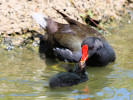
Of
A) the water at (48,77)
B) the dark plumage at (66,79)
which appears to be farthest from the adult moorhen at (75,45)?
the dark plumage at (66,79)

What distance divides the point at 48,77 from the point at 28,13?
9.02ft

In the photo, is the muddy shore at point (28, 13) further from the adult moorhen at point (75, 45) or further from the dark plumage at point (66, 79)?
the dark plumage at point (66, 79)

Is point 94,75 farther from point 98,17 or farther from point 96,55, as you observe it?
point 98,17

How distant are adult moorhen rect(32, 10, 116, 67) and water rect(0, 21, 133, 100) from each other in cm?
17

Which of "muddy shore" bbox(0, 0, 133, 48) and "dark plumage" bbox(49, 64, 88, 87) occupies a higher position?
"muddy shore" bbox(0, 0, 133, 48)

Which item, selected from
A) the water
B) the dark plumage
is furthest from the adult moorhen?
the dark plumage

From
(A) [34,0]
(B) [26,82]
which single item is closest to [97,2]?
(A) [34,0]

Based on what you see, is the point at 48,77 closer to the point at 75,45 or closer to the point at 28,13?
the point at 75,45

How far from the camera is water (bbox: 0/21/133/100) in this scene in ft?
12.2

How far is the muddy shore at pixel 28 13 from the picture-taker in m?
6.50

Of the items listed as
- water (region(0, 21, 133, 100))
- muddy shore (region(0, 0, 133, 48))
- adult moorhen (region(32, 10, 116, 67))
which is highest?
muddy shore (region(0, 0, 133, 48))

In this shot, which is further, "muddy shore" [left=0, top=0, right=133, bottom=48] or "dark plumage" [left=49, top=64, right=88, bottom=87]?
"muddy shore" [left=0, top=0, right=133, bottom=48]

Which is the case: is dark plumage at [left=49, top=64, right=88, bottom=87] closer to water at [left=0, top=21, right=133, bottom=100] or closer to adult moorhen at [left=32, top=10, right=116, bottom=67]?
water at [left=0, top=21, right=133, bottom=100]

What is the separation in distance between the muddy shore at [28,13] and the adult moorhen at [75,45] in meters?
0.57
